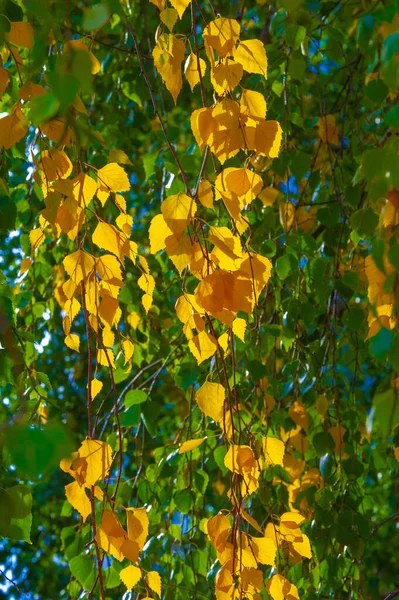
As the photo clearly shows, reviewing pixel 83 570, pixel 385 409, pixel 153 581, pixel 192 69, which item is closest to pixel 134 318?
pixel 83 570

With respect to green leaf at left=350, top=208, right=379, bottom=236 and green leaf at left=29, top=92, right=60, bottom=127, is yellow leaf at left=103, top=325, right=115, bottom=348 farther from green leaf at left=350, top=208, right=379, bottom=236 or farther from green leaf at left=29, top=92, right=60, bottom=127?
green leaf at left=29, top=92, right=60, bottom=127

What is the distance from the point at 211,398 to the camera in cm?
87

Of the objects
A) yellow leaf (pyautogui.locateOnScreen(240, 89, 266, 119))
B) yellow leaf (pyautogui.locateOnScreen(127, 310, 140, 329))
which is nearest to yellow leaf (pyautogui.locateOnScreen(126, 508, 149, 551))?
yellow leaf (pyautogui.locateOnScreen(240, 89, 266, 119))

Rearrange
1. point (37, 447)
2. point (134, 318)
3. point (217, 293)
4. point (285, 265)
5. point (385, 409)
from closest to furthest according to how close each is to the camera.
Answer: point (37, 447)
point (385, 409)
point (217, 293)
point (285, 265)
point (134, 318)

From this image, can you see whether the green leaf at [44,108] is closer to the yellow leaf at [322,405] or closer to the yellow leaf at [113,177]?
the yellow leaf at [113,177]

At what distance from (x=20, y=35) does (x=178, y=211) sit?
26cm

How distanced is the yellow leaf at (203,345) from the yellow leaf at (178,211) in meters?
0.14

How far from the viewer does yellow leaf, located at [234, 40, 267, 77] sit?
848 mm

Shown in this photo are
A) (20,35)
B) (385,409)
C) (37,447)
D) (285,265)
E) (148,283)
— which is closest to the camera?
(37,447)

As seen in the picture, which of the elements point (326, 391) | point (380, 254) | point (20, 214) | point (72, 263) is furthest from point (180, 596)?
point (380, 254)

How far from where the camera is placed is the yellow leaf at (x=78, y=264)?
0.88 m

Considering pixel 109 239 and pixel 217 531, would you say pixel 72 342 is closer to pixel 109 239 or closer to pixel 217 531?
pixel 109 239

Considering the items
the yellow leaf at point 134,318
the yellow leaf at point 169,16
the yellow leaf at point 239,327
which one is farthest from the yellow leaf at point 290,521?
the yellow leaf at point 134,318

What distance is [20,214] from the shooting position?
5.76 ft
